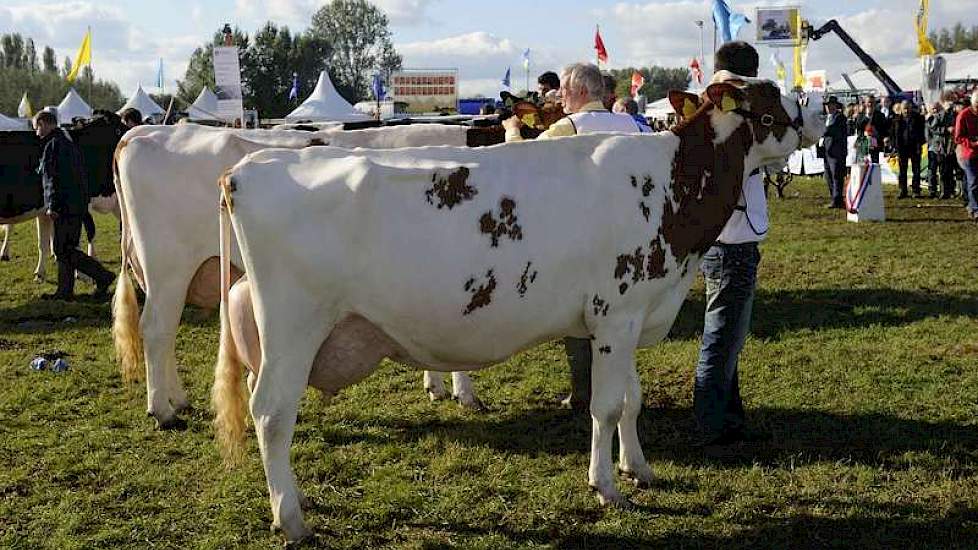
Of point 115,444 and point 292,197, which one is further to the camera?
point 115,444

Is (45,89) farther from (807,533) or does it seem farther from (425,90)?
(807,533)

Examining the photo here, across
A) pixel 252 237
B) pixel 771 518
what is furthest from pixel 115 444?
pixel 771 518

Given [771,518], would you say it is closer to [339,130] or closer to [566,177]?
[566,177]

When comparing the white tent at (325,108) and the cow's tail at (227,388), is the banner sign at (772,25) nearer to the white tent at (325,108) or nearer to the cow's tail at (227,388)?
the white tent at (325,108)

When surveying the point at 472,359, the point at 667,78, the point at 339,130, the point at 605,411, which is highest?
the point at 667,78

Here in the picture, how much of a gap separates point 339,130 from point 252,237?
128 inches

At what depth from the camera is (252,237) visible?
449 centimetres

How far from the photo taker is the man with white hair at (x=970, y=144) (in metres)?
16.4

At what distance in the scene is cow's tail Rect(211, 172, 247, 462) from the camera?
16.3ft

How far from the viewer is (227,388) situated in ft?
16.4

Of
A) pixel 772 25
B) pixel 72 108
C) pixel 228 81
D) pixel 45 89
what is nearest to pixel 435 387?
pixel 228 81

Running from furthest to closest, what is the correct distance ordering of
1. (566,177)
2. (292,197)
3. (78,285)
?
1. (78,285)
2. (566,177)
3. (292,197)

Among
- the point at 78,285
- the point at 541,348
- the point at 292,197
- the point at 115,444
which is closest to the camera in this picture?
the point at 292,197

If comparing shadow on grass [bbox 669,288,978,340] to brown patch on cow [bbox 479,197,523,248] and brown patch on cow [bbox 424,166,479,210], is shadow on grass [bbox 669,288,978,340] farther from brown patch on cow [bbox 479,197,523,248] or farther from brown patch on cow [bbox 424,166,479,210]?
brown patch on cow [bbox 424,166,479,210]
